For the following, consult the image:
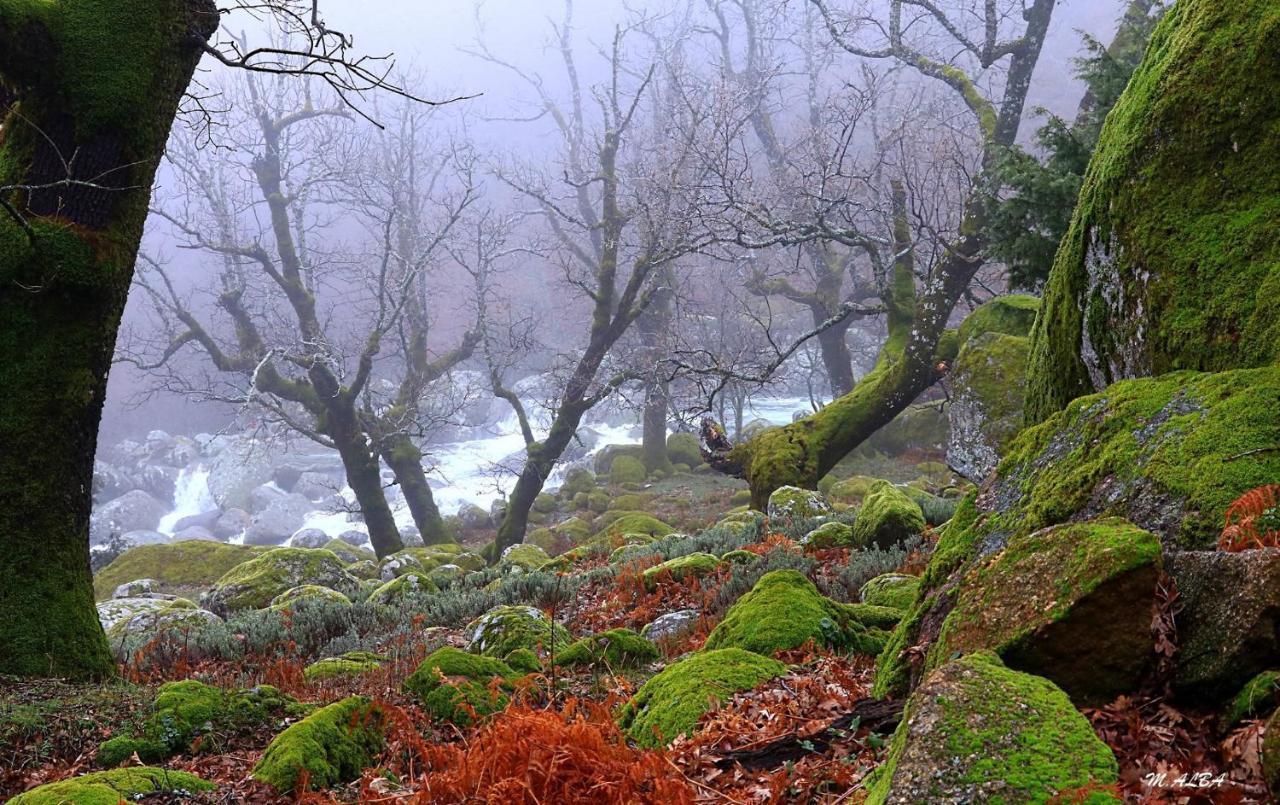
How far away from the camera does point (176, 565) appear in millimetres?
19219

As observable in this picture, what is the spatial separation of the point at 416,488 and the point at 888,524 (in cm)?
1685

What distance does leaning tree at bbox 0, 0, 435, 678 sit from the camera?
20.0 ft

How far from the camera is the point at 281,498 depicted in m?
38.8

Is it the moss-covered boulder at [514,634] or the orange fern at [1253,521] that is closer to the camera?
the orange fern at [1253,521]

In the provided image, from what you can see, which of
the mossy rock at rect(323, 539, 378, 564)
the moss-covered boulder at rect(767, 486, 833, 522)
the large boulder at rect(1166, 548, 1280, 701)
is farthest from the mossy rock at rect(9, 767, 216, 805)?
the mossy rock at rect(323, 539, 378, 564)

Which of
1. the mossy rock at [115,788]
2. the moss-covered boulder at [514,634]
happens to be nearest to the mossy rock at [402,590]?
the moss-covered boulder at [514,634]

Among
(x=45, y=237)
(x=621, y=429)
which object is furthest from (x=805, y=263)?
(x=45, y=237)

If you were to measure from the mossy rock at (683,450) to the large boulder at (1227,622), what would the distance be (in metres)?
29.4

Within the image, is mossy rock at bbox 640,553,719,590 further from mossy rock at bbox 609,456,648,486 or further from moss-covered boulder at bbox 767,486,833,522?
mossy rock at bbox 609,456,648,486

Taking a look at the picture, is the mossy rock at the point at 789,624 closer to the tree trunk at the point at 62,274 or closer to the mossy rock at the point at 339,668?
the mossy rock at the point at 339,668

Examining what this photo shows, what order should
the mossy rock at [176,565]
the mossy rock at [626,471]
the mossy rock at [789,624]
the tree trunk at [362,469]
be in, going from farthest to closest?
the mossy rock at [626,471], the tree trunk at [362,469], the mossy rock at [176,565], the mossy rock at [789,624]

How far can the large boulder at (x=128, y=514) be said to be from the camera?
36.3m

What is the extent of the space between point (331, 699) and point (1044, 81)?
62757 mm

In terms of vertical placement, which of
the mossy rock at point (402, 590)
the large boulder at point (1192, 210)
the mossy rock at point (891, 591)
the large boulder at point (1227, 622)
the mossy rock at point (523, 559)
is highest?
the large boulder at point (1192, 210)
